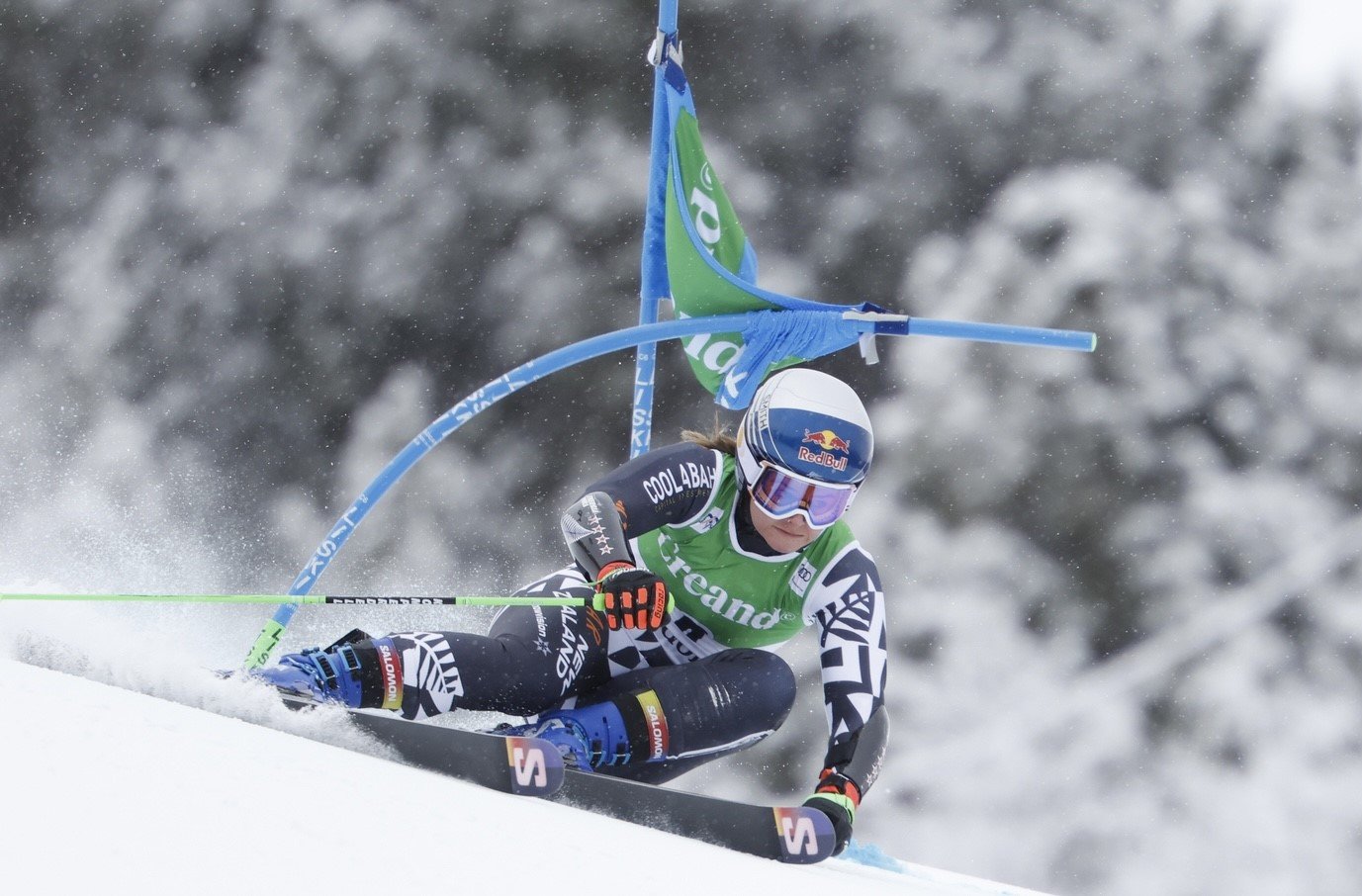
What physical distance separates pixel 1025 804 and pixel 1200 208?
4638mm

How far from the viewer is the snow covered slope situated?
121 centimetres

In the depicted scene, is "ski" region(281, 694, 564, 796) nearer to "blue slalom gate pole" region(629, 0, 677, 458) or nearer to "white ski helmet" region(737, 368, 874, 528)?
"white ski helmet" region(737, 368, 874, 528)

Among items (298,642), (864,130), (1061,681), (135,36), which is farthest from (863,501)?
(135,36)

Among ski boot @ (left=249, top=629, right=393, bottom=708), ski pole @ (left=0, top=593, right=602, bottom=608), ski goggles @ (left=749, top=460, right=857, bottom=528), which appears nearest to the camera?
ski pole @ (left=0, top=593, right=602, bottom=608)

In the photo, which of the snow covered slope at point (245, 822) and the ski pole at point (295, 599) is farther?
the ski pole at point (295, 599)

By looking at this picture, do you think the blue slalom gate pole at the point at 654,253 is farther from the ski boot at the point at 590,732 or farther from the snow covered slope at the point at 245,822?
the snow covered slope at the point at 245,822

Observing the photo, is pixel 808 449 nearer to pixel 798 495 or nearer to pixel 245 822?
pixel 798 495

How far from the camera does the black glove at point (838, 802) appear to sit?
2.62 meters

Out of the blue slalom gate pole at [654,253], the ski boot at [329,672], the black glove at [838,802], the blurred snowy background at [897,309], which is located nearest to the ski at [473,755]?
the ski boot at [329,672]

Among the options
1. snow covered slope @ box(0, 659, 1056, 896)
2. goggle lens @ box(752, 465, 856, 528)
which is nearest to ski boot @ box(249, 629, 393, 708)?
snow covered slope @ box(0, 659, 1056, 896)

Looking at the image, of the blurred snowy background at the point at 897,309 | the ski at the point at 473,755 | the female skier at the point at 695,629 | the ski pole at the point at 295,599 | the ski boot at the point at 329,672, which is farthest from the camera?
the blurred snowy background at the point at 897,309

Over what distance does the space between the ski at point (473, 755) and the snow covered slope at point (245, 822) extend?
0.22 metres

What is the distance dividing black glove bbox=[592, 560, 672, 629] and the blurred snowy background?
5.69 meters

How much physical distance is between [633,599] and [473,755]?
1.75ft
